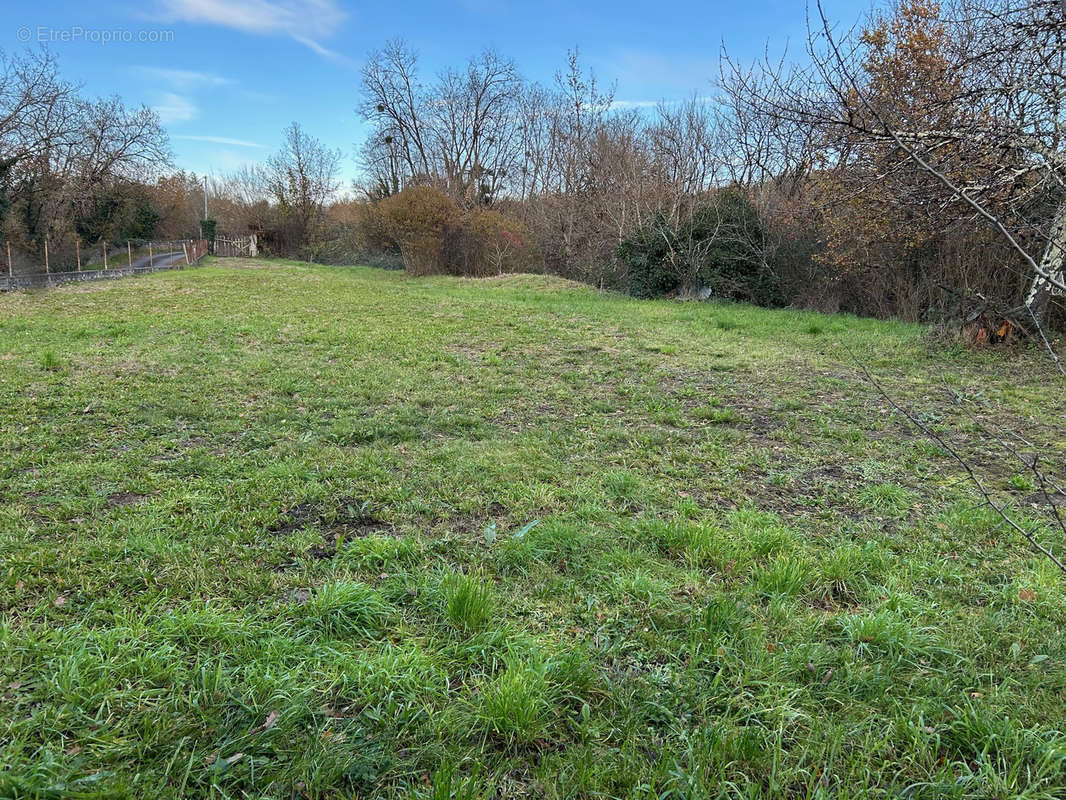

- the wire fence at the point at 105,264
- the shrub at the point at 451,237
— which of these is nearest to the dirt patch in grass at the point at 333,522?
the wire fence at the point at 105,264

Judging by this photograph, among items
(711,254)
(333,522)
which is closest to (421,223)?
(711,254)

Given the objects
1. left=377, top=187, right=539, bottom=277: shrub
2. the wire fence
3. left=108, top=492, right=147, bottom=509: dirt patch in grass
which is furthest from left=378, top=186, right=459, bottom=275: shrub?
left=108, top=492, right=147, bottom=509: dirt patch in grass

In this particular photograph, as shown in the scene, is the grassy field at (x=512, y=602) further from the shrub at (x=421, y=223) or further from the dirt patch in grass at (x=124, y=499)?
the shrub at (x=421, y=223)

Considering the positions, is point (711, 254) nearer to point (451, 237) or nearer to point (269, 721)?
point (451, 237)

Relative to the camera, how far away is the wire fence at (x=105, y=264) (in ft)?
50.5

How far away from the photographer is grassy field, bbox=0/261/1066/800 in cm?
168

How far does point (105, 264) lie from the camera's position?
20.0 m

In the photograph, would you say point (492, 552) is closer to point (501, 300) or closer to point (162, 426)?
point (162, 426)

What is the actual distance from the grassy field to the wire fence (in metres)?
13.3

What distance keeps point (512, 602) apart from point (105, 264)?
23.6 meters

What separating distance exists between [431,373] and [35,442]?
146 inches

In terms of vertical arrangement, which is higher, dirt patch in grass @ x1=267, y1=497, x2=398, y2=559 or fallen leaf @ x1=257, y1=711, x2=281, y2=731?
dirt patch in grass @ x1=267, y1=497, x2=398, y2=559

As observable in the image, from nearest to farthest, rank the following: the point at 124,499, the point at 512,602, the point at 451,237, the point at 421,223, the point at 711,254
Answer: the point at 512,602, the point at 124,499, the point at 711,254, the point at 421,223, the point at 451,237

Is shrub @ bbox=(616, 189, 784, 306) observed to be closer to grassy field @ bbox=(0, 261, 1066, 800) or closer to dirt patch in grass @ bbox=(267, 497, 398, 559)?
grassy field @ bbox=(0, 261, 1066, 800)
